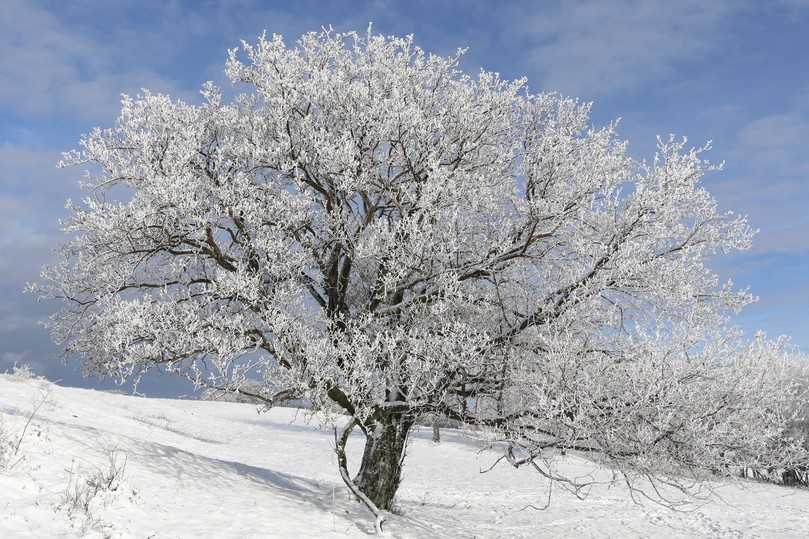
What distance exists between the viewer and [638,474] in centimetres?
1359

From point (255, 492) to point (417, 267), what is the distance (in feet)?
22.8

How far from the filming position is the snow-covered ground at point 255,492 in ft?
38.3

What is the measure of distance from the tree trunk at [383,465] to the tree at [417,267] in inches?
2.4

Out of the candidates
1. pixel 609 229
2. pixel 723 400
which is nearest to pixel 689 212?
pixel 609 229

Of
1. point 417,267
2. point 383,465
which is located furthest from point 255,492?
point 417,267

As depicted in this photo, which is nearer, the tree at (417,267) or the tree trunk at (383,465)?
the tree at (417,267)

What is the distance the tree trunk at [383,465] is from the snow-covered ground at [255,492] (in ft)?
1.93

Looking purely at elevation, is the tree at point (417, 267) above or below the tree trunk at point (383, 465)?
above

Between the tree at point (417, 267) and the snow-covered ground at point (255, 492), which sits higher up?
the tree at point (417, 267)

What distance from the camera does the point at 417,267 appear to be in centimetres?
1496

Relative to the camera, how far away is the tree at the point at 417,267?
13.7 metres

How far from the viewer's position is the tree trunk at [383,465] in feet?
57.1

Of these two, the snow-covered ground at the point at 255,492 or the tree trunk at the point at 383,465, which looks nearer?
the snow-covered ground at the point at 255,492

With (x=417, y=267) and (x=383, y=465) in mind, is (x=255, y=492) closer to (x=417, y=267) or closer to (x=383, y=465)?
(x=383, y=465)
